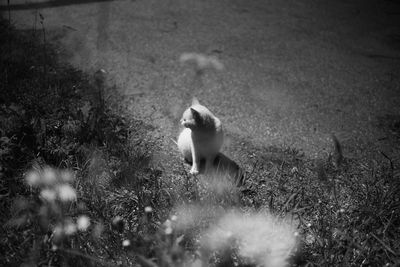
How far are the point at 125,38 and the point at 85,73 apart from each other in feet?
3.47

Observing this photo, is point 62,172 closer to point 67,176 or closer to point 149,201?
point 67,176

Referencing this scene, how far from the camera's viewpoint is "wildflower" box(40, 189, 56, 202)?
2.05m

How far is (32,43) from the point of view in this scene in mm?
4027

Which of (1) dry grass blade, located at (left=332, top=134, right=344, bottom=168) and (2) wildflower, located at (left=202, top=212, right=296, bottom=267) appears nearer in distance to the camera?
(2) wildflower, located at (left=202, top=212, right=296, bottom=267)

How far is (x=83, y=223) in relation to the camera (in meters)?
2.06

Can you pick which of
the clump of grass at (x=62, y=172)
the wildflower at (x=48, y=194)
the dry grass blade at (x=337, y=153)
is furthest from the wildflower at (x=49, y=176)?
the dry grass blade at (x=337, y=153)

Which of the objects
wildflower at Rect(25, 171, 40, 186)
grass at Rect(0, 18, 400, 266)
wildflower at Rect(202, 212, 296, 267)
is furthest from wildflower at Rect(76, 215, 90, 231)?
wildflower at Rect(202, 212, 296, 267)

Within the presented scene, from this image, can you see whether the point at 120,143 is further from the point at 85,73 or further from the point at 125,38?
the point at 125,38

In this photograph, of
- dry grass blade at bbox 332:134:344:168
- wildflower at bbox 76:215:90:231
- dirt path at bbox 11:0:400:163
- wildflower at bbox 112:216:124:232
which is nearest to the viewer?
wildflower at bbox 112:216:124:232

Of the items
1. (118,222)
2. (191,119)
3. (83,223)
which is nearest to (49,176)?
(83,223)

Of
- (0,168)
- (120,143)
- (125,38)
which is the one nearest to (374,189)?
(120,143)

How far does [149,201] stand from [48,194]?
0.71 metres

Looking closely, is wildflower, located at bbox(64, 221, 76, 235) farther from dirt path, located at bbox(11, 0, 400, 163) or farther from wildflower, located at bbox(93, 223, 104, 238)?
dirt path, located at bbox(11, 0, 400, 163)

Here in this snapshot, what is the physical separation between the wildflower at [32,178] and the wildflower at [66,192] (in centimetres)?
22
